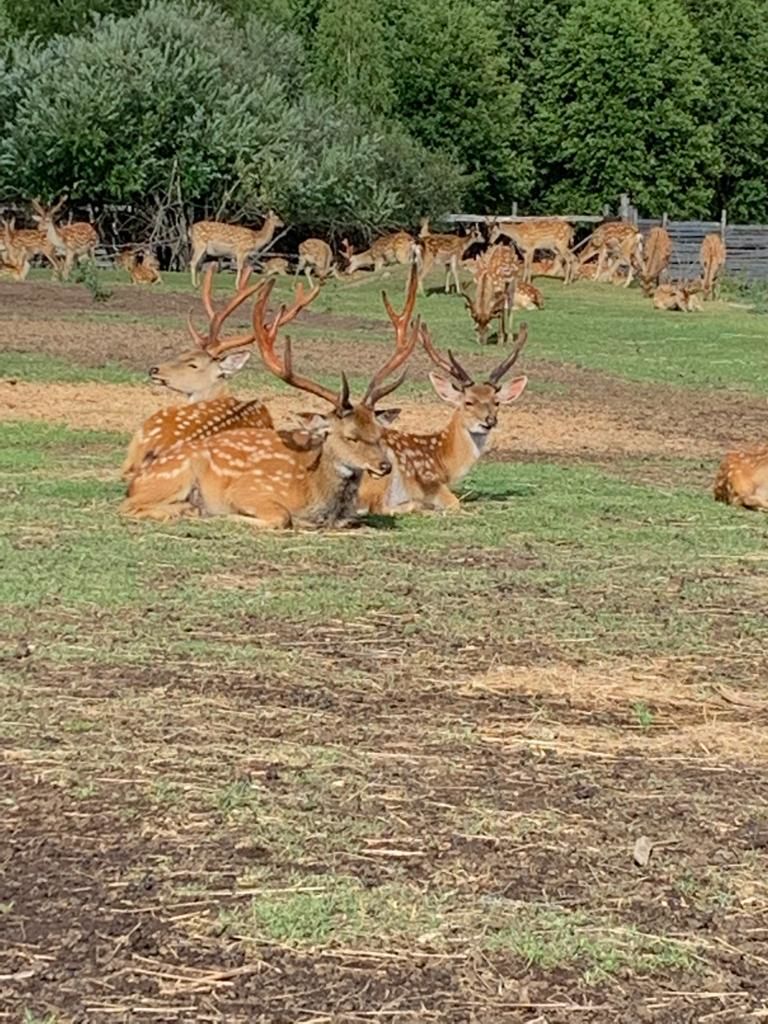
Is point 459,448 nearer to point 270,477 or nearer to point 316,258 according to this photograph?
point 270,477

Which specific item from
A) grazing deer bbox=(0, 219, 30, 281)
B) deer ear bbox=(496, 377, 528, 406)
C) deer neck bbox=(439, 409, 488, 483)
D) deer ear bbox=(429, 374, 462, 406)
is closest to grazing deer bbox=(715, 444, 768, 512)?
deer ear bbox=(496, 377, 528, 406)

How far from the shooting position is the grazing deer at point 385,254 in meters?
34.1

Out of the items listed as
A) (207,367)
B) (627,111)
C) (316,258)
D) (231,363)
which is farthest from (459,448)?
(627,111)

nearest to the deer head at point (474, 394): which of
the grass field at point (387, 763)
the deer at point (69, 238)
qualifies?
the grass field at point (387, 763)

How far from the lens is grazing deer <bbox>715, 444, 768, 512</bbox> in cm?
947

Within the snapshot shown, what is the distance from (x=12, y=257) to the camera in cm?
2936

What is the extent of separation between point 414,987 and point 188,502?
5.10 metres

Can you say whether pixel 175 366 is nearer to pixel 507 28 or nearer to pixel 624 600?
pixel 624 600

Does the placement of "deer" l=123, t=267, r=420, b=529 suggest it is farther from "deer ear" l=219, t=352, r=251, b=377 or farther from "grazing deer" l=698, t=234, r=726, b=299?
"grazing deer" l=698, t=234, r=726, b=299

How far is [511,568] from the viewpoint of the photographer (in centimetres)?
766

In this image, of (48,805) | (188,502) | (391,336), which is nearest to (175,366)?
(188,502)

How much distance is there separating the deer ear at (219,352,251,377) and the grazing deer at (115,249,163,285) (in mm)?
17765

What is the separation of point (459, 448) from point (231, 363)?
74.3 inches

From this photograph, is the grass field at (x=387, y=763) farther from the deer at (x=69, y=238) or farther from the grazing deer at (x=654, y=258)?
the grazing deer at (x=654, y=258)
